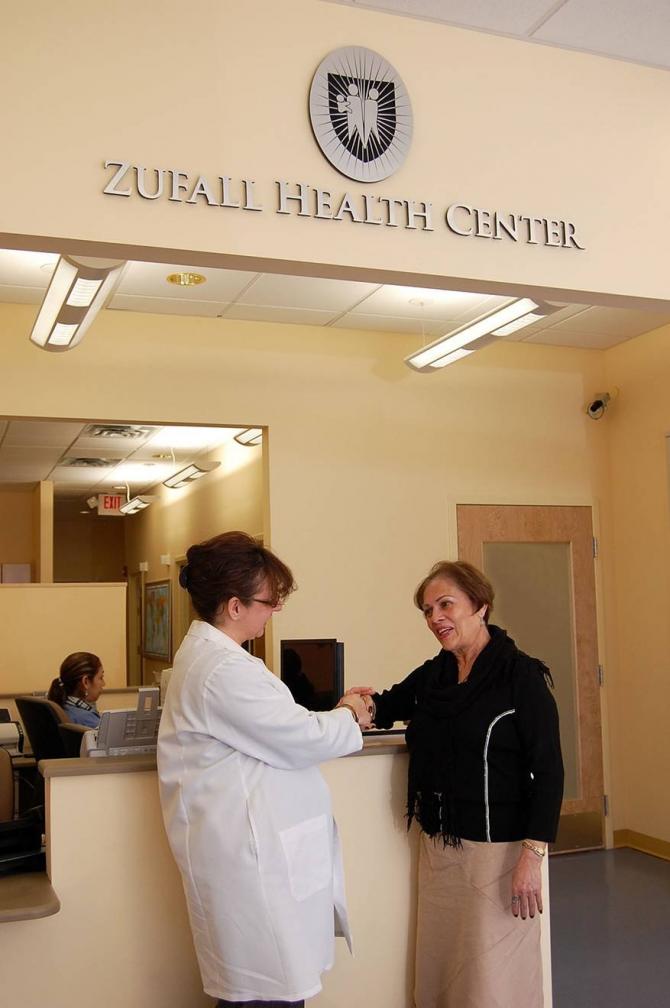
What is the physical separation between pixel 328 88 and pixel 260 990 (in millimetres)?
2529

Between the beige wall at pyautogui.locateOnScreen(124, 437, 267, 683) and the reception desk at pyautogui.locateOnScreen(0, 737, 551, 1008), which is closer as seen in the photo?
the reception desk at pyautogui.locateOnScreen(0, 737, 551, 1008)

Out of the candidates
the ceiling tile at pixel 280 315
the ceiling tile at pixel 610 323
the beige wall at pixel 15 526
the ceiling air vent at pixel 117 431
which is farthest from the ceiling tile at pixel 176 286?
the beige wall at pixel 15 526

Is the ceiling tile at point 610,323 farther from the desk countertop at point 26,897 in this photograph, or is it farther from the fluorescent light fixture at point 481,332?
the desk countertop at point 26,897

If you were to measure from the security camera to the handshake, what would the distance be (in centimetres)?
400

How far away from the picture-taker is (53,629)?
349 inches

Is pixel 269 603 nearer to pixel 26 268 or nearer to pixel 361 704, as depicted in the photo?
pixel 361 704

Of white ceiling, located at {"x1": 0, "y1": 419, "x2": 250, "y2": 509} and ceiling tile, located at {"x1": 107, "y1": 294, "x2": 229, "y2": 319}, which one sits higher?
ceiling tile, located at {"x1": 107, "y1": 294, "x2": 229, "y2": 319}

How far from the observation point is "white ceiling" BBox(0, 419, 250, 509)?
28.3 ft

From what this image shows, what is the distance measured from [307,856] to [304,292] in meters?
3.51

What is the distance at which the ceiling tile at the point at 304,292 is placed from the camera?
5.34 m

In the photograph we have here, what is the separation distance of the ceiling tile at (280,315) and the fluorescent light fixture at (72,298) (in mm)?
1271

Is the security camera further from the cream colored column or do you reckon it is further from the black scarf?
the cream colored column

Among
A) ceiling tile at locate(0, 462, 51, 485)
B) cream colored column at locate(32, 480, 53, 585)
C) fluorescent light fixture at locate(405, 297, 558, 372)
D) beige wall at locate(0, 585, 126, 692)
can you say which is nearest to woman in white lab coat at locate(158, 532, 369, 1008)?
fluorescent light fixture at locate(405, 297, 558, 372)

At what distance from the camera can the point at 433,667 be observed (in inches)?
129
